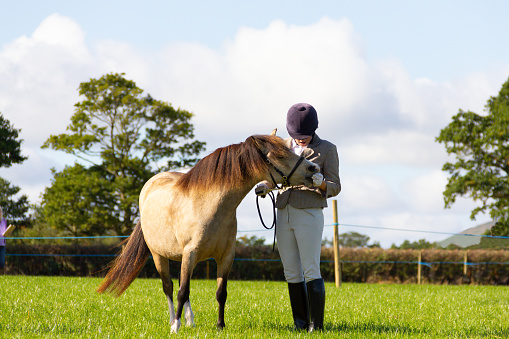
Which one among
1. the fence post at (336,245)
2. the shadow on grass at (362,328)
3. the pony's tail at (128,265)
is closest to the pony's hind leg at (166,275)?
the pony's tail at (128,265)

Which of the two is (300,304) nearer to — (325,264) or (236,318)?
(236,318)

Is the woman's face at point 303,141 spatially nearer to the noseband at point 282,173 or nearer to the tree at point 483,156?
the noseband at point 282,173

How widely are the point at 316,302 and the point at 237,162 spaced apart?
1355 mm

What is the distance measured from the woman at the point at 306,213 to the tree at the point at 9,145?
21.0 m

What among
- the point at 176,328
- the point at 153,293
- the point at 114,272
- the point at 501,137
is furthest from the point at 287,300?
the point at 501,137

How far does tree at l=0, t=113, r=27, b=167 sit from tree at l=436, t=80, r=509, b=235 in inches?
788

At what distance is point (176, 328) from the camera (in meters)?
4.65

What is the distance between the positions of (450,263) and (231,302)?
1197 centimetres

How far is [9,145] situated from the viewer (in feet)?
75.0

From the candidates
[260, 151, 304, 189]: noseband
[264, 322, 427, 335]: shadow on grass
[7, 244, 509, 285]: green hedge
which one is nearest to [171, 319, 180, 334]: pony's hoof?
[264, 322, 427, 335]: shadow on grass

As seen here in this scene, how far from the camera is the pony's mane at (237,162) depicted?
14.1 ft

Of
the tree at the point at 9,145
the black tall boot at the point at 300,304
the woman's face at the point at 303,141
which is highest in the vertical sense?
the tree at the point at 9,145

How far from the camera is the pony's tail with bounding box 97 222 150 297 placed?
588 centimetres

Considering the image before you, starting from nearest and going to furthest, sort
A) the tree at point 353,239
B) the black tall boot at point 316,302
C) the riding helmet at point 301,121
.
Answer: the riding helmet at point 301,121 < the black tall boot at point 316,302 < the tree at point 353,239
